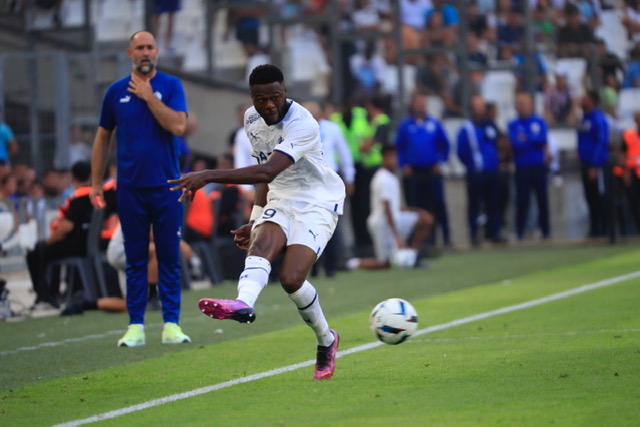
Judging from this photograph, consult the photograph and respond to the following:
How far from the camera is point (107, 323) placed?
1283 centimetres

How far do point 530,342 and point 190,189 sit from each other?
10.8 feet

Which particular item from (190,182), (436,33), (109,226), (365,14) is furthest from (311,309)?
(365,14)

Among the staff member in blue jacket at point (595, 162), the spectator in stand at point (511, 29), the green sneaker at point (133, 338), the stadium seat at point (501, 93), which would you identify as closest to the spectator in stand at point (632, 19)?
the spectator in stand at point (511, 29)

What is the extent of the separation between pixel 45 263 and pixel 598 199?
1125cm

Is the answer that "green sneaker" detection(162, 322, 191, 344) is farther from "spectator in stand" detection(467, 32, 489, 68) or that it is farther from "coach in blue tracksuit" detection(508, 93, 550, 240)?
"spectator in stand" detection(467, 32, 489, 68)

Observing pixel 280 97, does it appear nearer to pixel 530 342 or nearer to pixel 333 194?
pixel 333 194

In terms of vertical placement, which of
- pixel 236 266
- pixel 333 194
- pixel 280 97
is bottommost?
pixel 236 266

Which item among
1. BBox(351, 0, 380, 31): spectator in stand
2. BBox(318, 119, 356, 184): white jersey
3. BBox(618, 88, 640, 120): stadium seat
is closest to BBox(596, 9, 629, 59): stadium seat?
BBox(618, 88, 640, 120): stadium seat

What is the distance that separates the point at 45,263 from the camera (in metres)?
14.5

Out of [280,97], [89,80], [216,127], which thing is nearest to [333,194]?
[280,97]

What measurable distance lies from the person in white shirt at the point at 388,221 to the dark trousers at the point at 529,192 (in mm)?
3208

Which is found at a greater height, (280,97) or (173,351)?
(280,97)

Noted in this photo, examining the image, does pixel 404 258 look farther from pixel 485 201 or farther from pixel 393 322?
pixel 393 322

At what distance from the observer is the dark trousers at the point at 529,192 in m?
22.8
